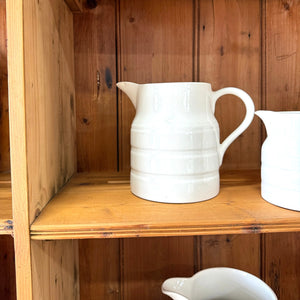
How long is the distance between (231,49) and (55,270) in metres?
0.64

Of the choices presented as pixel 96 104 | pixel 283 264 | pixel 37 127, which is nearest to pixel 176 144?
pixel 37 127

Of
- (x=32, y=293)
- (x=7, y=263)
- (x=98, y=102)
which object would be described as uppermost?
(x=98, y=102)

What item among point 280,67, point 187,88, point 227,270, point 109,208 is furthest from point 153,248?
point 280,67

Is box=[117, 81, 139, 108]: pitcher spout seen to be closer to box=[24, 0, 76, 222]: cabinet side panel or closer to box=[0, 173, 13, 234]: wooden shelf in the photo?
box=[24, 0, 76, 222]: cabinet side panel

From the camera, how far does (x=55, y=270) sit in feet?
1.96

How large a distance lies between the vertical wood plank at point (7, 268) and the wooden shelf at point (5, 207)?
195 mm

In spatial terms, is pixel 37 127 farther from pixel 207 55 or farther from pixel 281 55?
pixel 281 55

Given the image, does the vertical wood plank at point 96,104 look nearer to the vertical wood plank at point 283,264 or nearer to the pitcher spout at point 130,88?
the pitcher spout at point 130,88

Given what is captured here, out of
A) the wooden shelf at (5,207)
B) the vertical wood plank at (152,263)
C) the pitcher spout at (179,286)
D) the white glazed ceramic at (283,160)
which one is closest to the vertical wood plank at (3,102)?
the wooden shelf at (5,207)

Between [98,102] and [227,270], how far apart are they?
50cm

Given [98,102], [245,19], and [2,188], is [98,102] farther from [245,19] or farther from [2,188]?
[245,19]

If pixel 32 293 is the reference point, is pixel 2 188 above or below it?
above

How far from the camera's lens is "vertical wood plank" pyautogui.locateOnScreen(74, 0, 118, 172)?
76 centimetres

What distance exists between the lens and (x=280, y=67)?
0.79 metres
